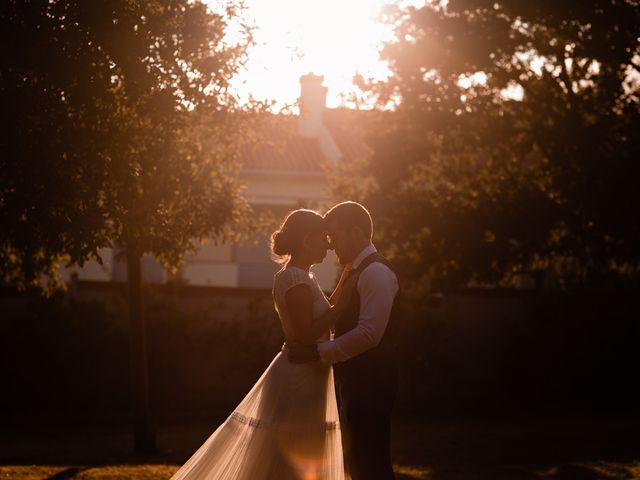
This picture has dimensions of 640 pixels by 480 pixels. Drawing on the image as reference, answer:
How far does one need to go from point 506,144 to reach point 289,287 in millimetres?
12277

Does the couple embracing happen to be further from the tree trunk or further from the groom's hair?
the tree trunk

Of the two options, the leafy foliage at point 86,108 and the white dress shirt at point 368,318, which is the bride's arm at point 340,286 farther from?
the leafy foliage at point 86,108

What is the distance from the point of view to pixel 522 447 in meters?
A: 16.0

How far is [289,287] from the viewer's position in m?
6.85

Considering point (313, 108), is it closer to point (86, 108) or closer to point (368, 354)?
point (86, 108)

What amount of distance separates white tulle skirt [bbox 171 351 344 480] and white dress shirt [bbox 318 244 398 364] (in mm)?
306

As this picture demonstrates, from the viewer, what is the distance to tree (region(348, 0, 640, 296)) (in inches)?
639

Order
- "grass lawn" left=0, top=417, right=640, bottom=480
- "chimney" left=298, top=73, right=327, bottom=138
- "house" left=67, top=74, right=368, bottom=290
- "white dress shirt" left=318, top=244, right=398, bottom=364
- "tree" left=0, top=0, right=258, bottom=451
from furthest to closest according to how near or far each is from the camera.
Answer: "chimney" left=298, top=73, right=327, bottom=138 < "house" left=67, top=74, right=368, bottom=290 < "grass lawn" left=0, top=417, right=640, bottom=480 < "tree" left=0, top=0, right=258, bottom=451 < "white dress shirt" left=318, top=244, right=398, bottom=364

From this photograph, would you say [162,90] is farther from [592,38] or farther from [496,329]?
[496,329]

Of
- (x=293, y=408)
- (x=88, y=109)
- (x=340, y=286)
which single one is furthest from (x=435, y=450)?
(x=293, y=408)

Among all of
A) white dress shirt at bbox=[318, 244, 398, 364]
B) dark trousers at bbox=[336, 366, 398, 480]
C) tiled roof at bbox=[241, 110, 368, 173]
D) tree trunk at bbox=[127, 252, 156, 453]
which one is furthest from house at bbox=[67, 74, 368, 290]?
white dress shirt at bbox=[318, 244, 398, 364]

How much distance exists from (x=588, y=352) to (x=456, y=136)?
219 inches

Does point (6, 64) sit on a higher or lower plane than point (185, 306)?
higher

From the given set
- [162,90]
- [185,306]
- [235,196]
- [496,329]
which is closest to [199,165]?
[235,196]
